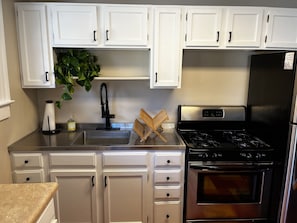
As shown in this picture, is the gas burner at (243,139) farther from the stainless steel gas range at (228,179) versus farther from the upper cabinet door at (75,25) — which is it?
→ the upper cabinet door at (75,25)

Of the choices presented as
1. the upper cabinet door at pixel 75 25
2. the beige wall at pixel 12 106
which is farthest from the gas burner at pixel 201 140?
the beige wall at pixel 12 106

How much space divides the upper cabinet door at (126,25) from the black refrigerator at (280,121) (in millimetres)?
1170

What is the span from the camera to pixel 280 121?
1.91 metres

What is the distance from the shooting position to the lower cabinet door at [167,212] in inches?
80.8

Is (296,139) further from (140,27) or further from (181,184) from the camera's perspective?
(140,27)

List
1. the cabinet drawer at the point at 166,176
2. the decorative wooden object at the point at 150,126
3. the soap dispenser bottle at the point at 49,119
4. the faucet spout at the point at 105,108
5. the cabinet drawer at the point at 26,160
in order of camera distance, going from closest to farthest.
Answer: the cabinet drawer at the point at 26,160 < the cabinet drawer at the point at 166,176 < the decorative wooden object at the point at 150,126 < the soap dispenser bottle at the point at 49,119 < the faucet spout at the point at 105,108

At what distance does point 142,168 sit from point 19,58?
1.47 metres

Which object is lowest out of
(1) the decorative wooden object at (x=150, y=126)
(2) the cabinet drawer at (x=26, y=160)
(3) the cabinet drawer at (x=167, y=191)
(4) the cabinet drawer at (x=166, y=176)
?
(3) the cabinet drawer at (x=167, y=191)

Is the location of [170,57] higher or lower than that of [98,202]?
higher

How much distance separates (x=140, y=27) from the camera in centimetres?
204

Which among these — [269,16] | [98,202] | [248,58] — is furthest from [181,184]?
[269,16]

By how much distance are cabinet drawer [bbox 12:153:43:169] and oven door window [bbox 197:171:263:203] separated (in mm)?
1388

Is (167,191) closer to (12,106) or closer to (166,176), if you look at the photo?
(166,176)

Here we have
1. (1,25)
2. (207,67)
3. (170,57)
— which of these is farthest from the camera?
(207,67)
